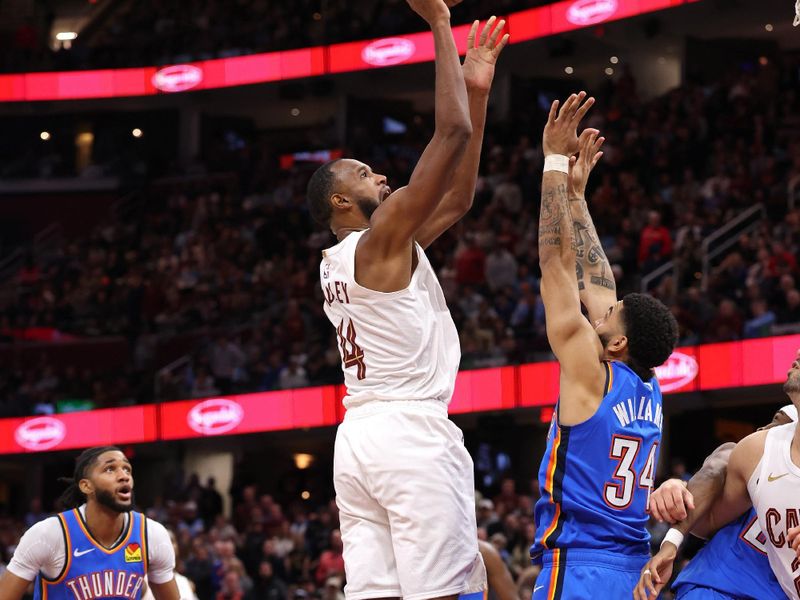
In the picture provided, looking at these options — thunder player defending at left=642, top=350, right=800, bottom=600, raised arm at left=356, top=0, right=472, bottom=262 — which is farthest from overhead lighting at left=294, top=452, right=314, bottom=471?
raised arm at left=356, top=0, right=472, bottom=262

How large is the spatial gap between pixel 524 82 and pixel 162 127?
913 cm

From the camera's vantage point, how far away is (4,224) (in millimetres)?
30125

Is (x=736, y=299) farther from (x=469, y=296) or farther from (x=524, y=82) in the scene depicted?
(x=524, y=82)

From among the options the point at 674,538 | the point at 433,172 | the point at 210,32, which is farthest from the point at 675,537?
the point at 210,32

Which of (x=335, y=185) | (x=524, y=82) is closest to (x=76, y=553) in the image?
(x=335, y=185)

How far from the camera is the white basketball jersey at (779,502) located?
464 centimetres

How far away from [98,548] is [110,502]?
0.26 m

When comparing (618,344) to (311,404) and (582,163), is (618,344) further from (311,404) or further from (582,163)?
(311,404)

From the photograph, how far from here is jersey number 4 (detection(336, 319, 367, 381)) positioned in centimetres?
493

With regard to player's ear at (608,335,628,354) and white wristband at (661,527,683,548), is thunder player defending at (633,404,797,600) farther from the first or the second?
player's ear at (608,335,628,354)

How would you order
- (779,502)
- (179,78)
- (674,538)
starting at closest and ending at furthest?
(779,502) → (674,538) → (179,78)

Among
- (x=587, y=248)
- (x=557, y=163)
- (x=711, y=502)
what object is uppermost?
(x=557, y=163)

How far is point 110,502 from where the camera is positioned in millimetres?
7234

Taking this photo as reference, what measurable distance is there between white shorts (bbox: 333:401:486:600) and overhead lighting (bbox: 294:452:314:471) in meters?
18.7
